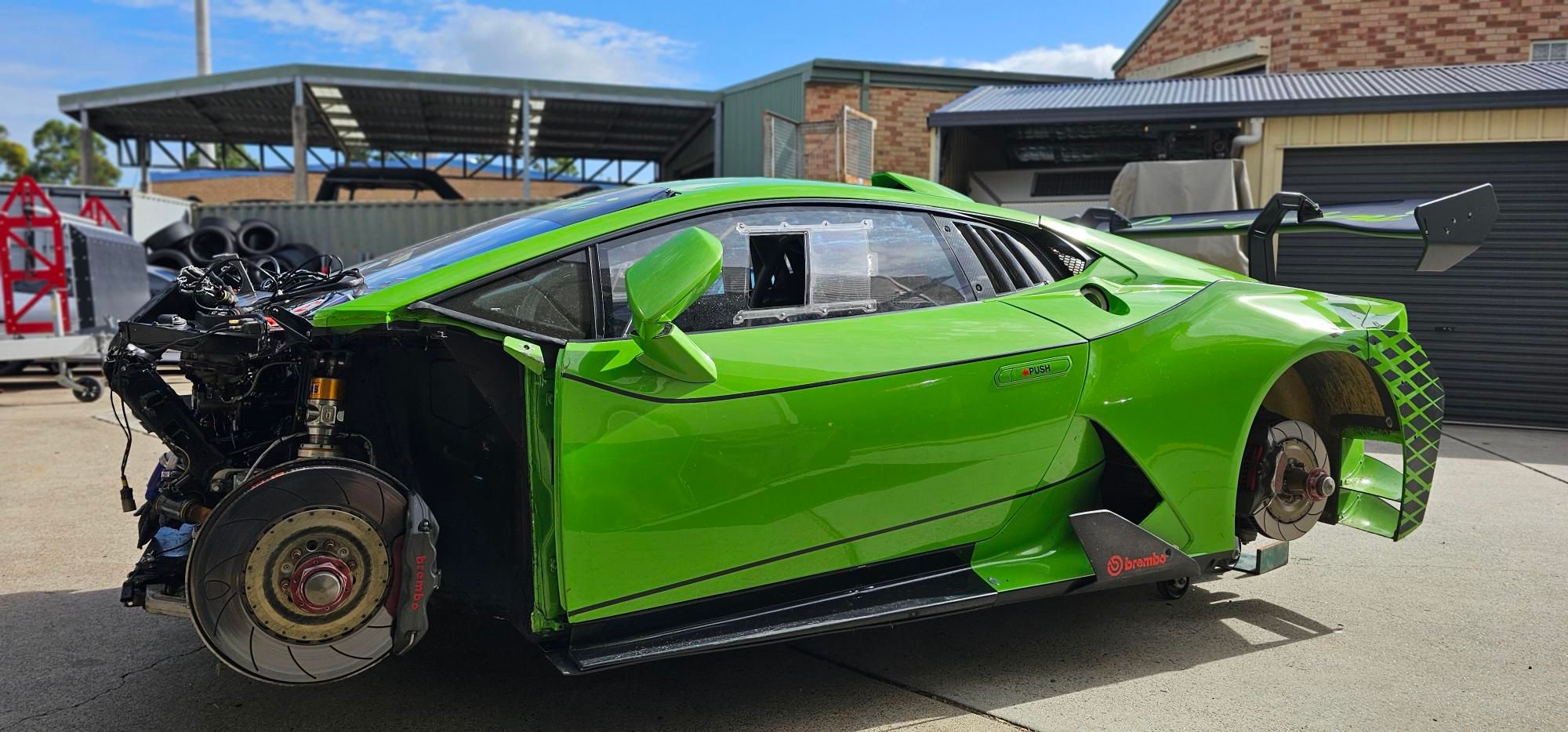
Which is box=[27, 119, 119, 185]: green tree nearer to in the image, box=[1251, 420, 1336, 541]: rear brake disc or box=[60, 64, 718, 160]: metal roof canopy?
box=[60, 64, 718, 160]: metal roof canopy

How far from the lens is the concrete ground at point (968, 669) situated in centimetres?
297

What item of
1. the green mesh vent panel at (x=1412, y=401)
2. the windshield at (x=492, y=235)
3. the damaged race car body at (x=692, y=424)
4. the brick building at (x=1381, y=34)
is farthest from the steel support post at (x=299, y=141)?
the green mesh vent panel at (x=1412, y=401)

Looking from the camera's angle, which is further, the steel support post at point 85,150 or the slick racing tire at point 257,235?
the steel support post at point 85,150

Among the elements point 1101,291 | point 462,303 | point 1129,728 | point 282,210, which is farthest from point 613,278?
point 282,210

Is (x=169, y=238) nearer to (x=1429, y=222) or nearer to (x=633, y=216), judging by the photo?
(x=633, y=216)

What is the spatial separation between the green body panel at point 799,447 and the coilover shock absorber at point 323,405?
655 mm

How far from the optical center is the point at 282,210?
59.5ft

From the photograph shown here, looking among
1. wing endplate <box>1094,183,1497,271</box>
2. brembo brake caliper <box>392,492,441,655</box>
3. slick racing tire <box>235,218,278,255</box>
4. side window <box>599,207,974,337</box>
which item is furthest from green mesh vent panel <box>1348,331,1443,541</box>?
slick racing tire <box>235,218,278,255</box>

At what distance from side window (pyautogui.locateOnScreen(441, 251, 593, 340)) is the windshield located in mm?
171

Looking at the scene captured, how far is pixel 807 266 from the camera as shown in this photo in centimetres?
311

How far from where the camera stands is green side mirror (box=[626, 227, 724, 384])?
2.41 m

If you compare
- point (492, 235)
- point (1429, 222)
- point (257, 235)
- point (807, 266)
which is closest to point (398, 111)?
point (257, 235)

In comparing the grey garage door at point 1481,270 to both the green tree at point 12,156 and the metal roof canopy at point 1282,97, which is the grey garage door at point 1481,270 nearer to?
the metal roof canopy at point 1282,97

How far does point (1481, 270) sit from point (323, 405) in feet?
35.6
